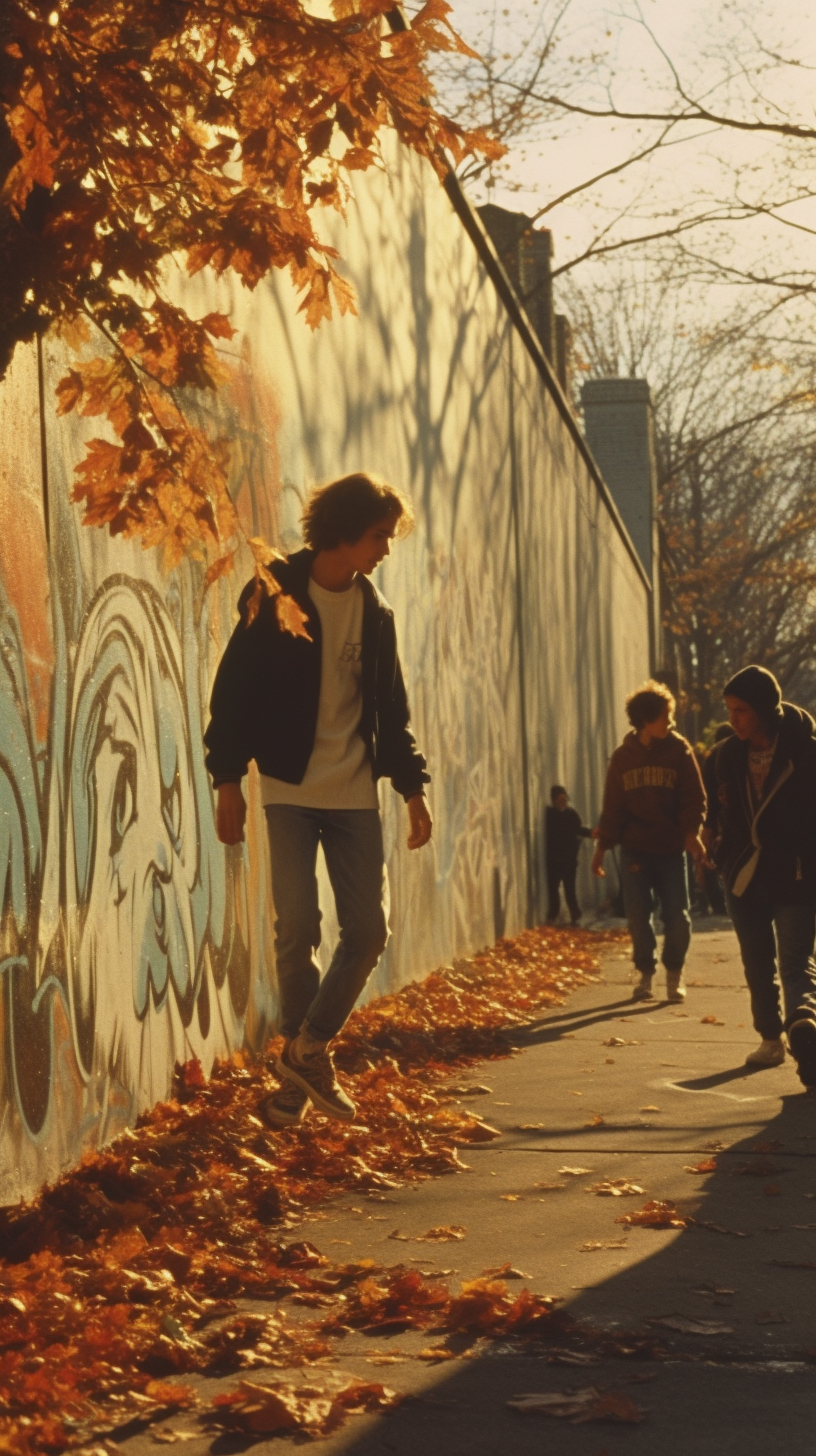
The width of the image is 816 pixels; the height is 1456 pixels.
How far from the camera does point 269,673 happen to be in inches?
226

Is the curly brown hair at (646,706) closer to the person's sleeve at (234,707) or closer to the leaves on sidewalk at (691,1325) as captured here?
the person's sleeve at (234,707)

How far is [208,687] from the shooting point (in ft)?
22.5

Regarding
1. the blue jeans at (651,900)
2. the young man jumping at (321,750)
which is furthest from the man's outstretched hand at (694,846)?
the young man jumping at (321,750)

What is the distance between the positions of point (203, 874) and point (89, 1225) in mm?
2047

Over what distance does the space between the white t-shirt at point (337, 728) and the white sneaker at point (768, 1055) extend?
9.94 ft

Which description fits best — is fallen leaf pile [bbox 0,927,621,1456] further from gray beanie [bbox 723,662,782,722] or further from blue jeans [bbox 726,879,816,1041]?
gray beanie [bbox 723,662,782,722]

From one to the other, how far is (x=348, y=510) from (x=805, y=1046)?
117 inches

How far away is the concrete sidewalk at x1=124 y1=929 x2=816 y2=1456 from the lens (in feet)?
11.5

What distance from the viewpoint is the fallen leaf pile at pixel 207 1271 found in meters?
3.58

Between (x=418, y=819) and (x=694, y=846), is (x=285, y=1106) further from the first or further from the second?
(x=694, y=846)

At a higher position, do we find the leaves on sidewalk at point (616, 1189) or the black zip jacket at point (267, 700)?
the black zip jacket at point (267, 700)

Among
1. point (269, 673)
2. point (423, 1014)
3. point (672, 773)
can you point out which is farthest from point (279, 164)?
point (672, 773)

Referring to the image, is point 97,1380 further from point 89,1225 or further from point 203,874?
point 203,874

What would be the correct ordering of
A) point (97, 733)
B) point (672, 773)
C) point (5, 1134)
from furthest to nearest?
1. point (672, 773)
2. point (97, 733)
3. point (5, 1134)
